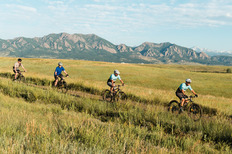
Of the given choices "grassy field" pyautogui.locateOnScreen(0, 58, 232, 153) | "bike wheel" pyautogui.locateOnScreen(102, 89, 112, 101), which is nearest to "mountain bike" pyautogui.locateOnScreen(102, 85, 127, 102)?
"bike wheel" pyautogui.locateOnScreen(102, 89, 112, 101)

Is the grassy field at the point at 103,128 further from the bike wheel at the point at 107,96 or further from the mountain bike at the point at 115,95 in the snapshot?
the bike wheel at the point at 107,96

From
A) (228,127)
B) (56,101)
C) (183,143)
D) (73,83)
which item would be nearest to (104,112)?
(56,101)

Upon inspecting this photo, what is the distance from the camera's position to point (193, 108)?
999 centimetres

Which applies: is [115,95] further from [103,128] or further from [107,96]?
[103,128]

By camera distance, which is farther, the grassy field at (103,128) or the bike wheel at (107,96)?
the bike wheel at (107,96)

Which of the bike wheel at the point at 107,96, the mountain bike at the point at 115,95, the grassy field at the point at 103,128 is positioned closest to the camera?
the grassy field at the point at 103,128

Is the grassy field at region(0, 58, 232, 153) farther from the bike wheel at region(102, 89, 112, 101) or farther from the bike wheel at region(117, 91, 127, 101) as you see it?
the bike wheel at region(102, 89, 112, 101)

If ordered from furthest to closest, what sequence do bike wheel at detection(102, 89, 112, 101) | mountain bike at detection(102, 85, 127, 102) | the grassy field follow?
bike wheel at detection(102, 89, 112, 101) < mountain bike at detection(102, 85, 127, 102) < the grassy field

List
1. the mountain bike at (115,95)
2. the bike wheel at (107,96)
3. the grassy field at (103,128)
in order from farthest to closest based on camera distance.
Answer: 1. the bike wheel at (107,96)
2. the mountain bike at (115,95)
3. the grassy field at (103,128)

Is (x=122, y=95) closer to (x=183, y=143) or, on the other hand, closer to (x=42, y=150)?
(x=183, y=143)

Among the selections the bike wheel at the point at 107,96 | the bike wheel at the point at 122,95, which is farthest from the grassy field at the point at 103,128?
the bike wheel at the point at 107,96

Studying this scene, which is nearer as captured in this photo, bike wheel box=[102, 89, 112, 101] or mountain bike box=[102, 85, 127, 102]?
mountain bike box=[102, 85, 127, 102]

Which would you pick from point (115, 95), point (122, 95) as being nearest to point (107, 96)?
point (115, 95)

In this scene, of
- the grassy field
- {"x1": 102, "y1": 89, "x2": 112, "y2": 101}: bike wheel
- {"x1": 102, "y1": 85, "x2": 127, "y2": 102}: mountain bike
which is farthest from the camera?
{"x1": 102, "y1": 89, "x2": 112, "y2": 101}: bike wheel
